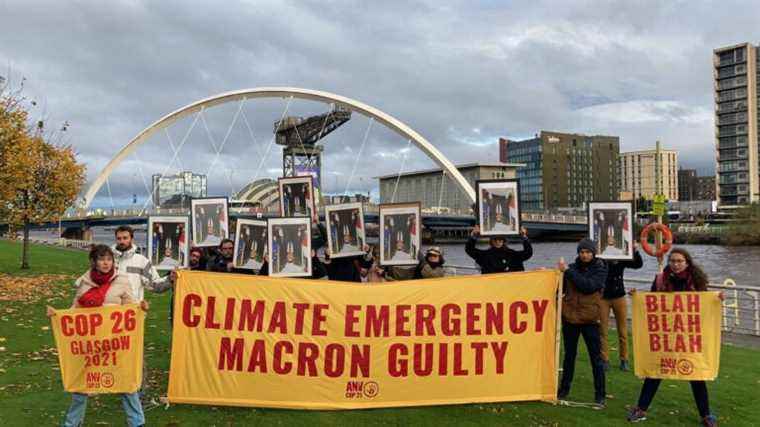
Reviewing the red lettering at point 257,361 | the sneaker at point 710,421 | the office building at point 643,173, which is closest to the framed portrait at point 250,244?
the red lettering at point 257,361

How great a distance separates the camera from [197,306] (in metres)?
5.85

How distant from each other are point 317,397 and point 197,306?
1536 millimetres

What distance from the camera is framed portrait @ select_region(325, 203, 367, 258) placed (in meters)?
7.55

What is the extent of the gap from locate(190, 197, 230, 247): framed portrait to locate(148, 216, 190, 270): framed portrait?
2.45 ft

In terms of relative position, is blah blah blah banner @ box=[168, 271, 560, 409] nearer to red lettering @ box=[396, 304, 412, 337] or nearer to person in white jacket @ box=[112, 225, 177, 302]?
red lettering @ box=[396, 304, 412, 337]

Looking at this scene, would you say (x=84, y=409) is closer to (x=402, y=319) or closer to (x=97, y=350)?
(x=97, y=350)

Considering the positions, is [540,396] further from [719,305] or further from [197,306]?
[197,306]

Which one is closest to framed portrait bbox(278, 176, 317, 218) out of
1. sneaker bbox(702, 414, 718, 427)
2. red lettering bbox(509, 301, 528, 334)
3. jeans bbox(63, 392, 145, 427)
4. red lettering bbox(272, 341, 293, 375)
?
red lettering bbox(272, 341, 293, 375)

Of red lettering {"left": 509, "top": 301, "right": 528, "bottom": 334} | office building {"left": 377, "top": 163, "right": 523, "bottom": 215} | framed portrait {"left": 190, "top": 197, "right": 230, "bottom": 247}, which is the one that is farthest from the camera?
office building {"left": 377, "top": 163, "right": 523, "bottom": 215}

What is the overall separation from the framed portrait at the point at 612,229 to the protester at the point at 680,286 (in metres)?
1.44

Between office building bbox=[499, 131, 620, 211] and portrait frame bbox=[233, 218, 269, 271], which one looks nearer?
portrait frame bbox=[233, 218, 269, 271]

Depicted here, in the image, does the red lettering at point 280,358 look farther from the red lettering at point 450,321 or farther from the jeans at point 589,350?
the jeans at point 589,350

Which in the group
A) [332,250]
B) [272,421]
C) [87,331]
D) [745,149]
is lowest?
[272,421]

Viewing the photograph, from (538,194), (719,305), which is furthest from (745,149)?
(719,305)
